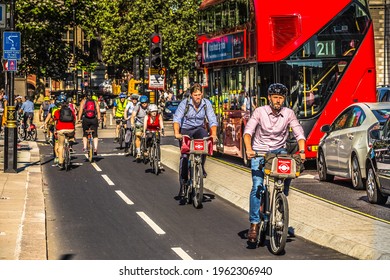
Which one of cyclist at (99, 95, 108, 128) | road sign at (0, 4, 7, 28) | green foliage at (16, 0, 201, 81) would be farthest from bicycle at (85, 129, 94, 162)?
green foliage at (16, 0, 201, 81)

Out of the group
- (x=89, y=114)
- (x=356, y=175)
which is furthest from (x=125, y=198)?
(x=89, y=114)

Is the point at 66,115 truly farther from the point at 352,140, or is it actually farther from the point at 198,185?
the point at 198,185

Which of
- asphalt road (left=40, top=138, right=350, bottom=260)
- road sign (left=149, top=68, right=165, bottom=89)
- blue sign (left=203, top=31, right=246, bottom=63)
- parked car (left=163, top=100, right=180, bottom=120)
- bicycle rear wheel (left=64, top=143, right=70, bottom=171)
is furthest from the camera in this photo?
parked car (left=163, top=100, right=180, bottom=120)

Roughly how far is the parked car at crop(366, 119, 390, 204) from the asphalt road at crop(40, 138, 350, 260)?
2110mm

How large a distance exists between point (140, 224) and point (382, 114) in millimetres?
6379

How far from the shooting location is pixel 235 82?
2636cm

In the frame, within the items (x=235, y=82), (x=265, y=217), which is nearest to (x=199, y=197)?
(x=265, y=217)

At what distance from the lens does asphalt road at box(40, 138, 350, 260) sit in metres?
12.0

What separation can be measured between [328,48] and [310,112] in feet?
4.79

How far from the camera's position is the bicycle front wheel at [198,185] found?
54.4 ft

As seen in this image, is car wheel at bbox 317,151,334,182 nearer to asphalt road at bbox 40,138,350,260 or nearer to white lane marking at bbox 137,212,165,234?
asphalt road at bbox 40,138,350,260

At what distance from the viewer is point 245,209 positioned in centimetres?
1658

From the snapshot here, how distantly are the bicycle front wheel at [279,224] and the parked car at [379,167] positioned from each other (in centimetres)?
462

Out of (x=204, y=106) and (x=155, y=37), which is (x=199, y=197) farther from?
(x=155, y=37)
